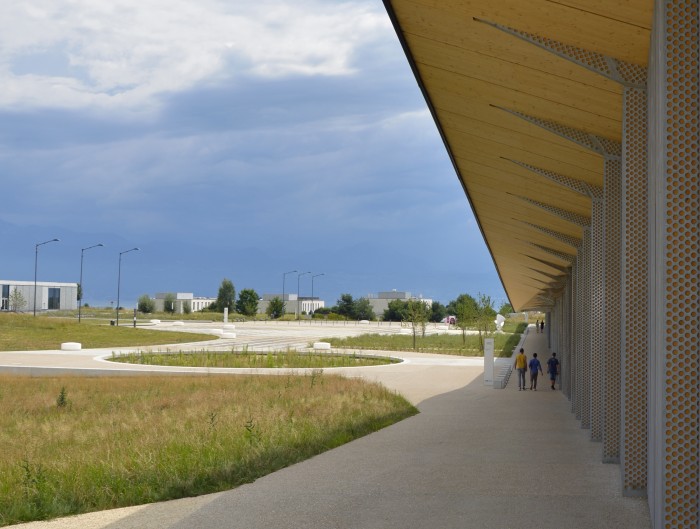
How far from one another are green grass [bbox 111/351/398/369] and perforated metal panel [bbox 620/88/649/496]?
21746 mm

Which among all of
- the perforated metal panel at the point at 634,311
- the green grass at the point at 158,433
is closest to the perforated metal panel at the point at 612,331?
the perforated metal panel at the point at 634,311

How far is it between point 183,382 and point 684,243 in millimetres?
18997

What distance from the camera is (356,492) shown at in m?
9.95

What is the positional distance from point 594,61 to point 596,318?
683 centimetres

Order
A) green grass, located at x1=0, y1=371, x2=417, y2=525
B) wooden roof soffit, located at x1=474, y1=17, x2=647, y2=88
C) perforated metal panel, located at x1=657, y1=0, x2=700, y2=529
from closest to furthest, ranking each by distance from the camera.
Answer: perforated metal panel, located at x1=657, y1=0, x2=700, y2=529 → wooden roof soffit, located at x1=474, y1=17, x2=647, y2=88 → green grass, located at x1=0, y1=371, x2=417, y2=525

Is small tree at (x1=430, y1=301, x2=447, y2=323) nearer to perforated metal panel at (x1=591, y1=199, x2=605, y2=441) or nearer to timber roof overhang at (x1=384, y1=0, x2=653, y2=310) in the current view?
timber roof overhang at (x1=384, y1=0, x2=653, y2=310)

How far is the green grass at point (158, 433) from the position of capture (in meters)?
9.91

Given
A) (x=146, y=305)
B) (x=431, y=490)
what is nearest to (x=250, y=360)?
(x=431, y=490)

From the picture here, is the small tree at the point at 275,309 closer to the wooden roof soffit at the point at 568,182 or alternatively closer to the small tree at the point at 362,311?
the small tree at the point at 362,311

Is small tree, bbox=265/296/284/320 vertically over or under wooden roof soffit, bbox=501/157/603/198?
under

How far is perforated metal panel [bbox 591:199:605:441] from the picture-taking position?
1463 cm

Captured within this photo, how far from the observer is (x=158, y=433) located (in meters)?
14.1

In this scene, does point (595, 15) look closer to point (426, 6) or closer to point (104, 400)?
point (426, 6)

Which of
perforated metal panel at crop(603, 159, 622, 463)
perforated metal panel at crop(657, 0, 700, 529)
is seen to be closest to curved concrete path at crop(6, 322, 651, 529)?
perforated metal panel at crop(603, 159, 622, 463)
